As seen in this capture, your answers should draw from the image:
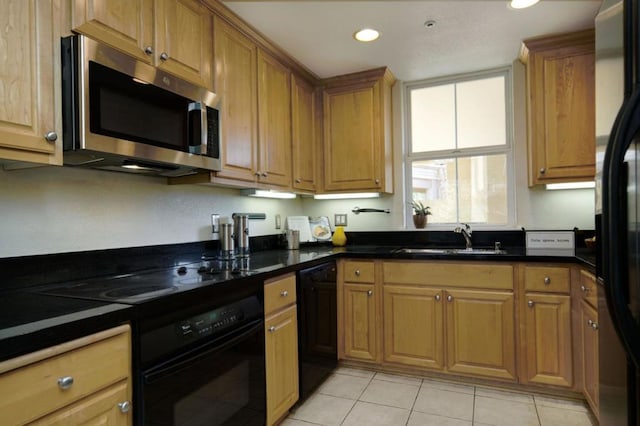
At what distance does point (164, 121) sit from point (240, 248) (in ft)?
3.49

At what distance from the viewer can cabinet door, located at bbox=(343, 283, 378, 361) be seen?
8.86ft

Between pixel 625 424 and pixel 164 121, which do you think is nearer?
pixel 625 424

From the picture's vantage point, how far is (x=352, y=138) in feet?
10.3

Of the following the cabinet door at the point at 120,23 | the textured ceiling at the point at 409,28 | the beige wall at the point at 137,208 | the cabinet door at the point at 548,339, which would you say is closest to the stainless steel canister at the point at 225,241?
the beige wall at the point at 137,208

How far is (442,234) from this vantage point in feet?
10.1

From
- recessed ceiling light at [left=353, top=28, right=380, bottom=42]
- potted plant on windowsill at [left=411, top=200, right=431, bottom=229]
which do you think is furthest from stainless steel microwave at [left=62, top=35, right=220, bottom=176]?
potted plant on windowsill at [left=411, top=200, right=431, bottom=229]

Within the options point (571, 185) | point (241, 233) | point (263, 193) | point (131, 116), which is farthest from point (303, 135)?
point (571, 185)

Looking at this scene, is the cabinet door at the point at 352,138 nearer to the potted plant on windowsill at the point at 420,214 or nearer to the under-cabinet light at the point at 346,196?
the under-cabinet light at the point at 346,196

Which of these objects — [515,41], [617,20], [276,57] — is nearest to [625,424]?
[617,20]

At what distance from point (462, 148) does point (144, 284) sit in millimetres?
2711

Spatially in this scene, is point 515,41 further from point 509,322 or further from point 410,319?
point 410,319

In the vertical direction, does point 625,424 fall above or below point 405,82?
below

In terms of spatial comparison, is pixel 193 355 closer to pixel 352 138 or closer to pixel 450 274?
pixel 450 274

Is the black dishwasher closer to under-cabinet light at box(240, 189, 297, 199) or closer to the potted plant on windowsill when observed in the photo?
under-cabinet light at box(240, 189, 297, 199)
